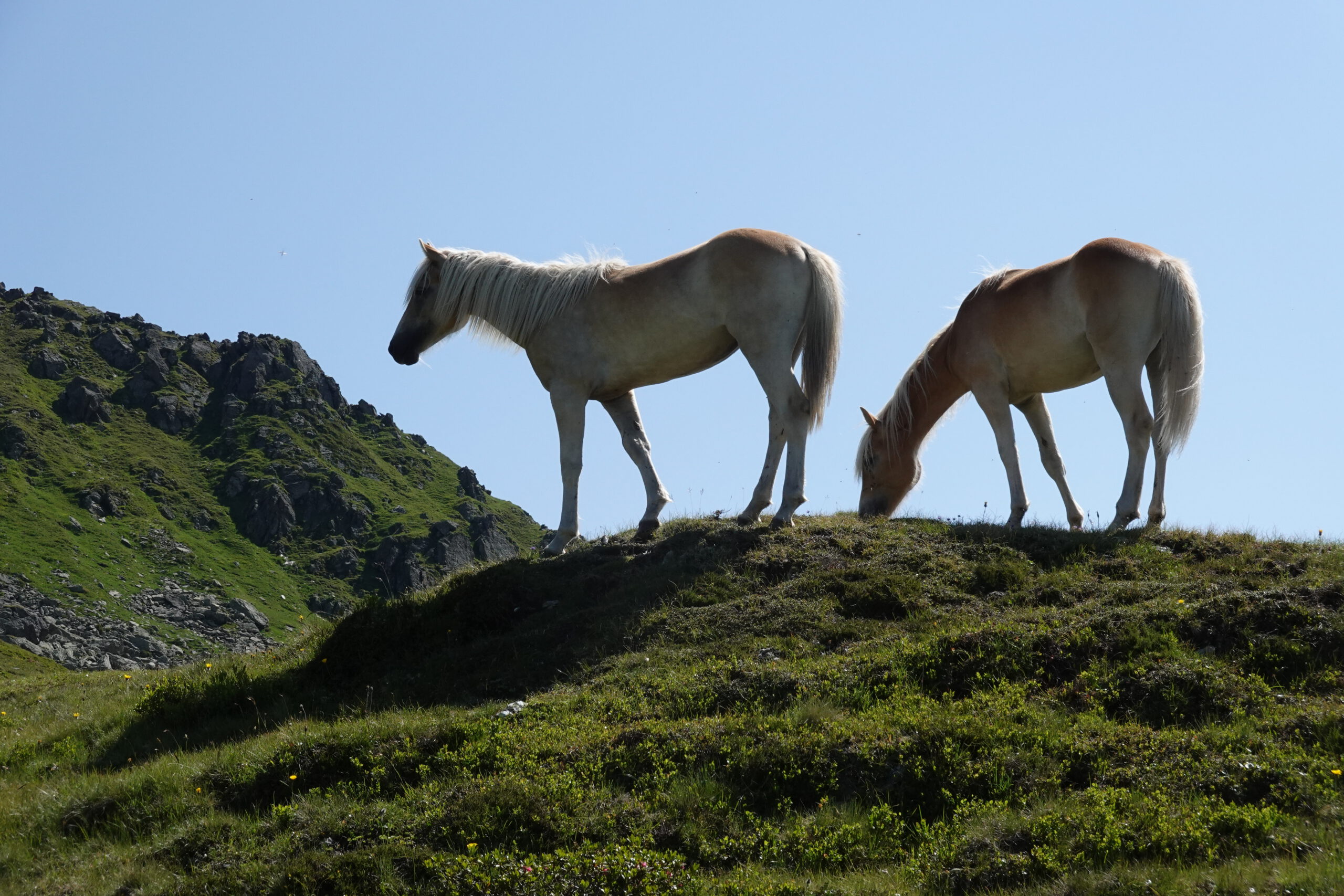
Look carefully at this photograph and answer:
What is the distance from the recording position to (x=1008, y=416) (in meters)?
13.8

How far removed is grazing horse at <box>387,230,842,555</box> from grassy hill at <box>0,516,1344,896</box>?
1.59 m

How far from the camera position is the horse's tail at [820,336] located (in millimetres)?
12781

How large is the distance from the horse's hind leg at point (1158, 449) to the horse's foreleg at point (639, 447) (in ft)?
18.1

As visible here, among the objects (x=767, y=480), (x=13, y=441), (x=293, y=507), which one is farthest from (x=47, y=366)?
(x=767, y=480)

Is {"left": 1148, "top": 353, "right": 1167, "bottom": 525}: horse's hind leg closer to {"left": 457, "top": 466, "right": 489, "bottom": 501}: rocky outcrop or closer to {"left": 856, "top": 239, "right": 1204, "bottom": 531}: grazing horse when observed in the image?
{"left": 856, "top": 239, "right": 1204, "bottom": 531}: grazing horse

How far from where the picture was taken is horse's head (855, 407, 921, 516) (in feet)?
49.9

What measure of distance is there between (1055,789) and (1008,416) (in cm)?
742

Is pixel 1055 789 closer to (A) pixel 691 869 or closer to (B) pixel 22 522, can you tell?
(A) pixel 691 869

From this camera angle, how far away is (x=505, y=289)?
13891 mm

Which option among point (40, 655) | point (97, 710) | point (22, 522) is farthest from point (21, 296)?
point (97, 710)

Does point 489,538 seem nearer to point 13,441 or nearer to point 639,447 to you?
point 13,441

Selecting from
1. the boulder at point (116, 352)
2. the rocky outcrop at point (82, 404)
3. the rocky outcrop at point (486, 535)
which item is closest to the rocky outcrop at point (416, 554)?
the rocky outcrop at point (486, 535)

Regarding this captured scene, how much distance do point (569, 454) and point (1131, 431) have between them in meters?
6.31

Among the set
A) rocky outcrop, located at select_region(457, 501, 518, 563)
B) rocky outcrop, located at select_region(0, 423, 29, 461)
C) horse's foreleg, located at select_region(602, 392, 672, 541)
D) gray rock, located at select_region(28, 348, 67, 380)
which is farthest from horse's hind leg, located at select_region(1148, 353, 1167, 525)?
gray rock, located at select_region(28, 348, 67, 380)
